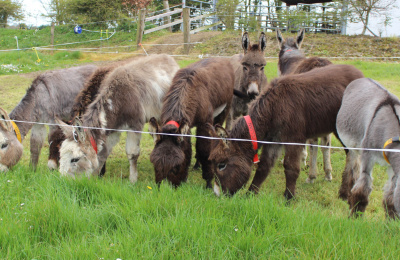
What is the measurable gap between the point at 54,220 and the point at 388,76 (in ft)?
36.3

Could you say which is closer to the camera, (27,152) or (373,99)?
(373,99)

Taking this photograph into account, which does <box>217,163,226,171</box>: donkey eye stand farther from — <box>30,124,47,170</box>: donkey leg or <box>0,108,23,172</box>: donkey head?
<box>30,124,47,170</box>: donkey leg

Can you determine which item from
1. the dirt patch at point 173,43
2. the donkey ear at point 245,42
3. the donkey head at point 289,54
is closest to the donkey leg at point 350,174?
the donkey head at point 289,54

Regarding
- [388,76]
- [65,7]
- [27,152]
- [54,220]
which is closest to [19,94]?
[27,152]

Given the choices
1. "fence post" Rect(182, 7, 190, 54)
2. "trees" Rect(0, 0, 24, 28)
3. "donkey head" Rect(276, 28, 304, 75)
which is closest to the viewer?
"donkey head" Rect(276, 28, 304, 75)

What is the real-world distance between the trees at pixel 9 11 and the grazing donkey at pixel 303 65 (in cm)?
2912

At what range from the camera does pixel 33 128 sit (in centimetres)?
548

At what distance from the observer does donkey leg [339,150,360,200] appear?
14.0ft

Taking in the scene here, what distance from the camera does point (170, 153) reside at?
4.07 metres

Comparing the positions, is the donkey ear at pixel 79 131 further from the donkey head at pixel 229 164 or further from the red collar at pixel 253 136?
the red collar at pixel 253 136

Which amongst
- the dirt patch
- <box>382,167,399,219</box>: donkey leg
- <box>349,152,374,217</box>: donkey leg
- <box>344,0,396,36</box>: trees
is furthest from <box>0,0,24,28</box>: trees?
<box>382,167,399,219</box>: donkey leg

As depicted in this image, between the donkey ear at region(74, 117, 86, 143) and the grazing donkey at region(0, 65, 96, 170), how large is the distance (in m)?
1.13

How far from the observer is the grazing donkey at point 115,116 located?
169 inches

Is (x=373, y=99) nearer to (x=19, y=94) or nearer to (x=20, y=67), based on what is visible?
(x=19, y=94)
